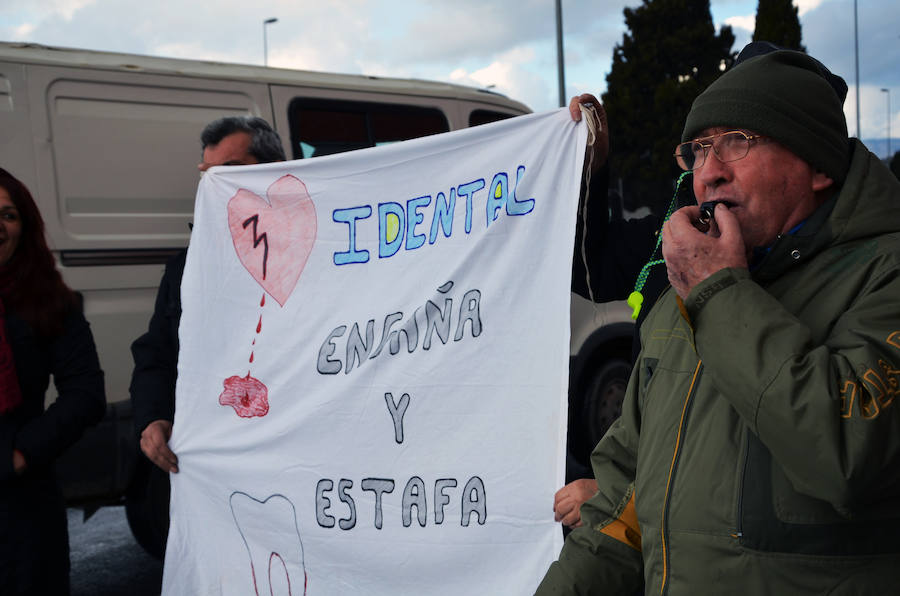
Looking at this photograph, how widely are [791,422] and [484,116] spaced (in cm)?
467

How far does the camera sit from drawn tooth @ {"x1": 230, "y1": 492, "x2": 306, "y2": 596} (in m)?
2.50

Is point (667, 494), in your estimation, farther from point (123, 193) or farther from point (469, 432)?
point (123, 193)

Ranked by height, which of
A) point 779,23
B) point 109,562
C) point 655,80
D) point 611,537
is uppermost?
point 779,23

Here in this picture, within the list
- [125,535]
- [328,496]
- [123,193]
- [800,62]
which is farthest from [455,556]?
[125,535]

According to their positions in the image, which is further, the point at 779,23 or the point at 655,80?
the point at 655,80

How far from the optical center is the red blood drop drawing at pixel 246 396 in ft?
8.94

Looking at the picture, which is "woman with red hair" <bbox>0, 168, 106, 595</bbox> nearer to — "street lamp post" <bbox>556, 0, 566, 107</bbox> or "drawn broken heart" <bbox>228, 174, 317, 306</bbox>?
"drawn broken heart" <bbox>228, 174, 317, 306</bbox>

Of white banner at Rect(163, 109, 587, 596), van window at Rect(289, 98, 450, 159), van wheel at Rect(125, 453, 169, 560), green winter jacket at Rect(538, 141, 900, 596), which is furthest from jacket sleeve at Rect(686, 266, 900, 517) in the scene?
van window at Rect(289, 98, 450, 159)

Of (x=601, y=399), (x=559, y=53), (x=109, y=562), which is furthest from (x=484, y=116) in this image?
(x=559, y=53)

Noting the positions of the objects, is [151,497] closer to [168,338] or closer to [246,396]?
[168,338]

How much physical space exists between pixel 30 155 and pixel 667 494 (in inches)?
148

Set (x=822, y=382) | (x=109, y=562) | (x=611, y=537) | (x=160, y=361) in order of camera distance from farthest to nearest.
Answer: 1. (x=109, y=562)
2. (x=160, y=361)
3. (x=611, y=537)
4. (x=822, y=382)

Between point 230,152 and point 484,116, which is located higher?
point 484,116

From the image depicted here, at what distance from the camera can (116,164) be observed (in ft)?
14.2
